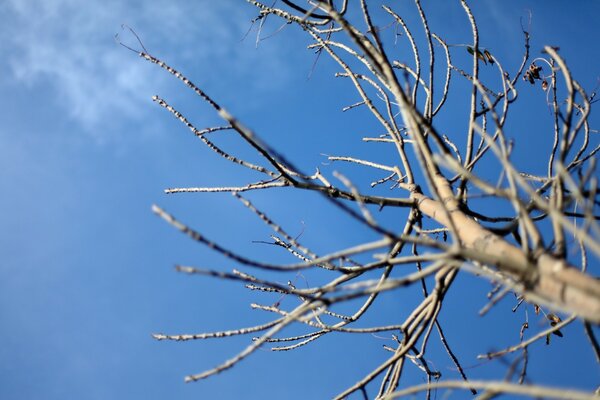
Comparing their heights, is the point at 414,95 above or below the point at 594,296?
above

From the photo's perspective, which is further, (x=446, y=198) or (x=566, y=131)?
(x=446, y=198)

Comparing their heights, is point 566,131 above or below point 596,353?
above

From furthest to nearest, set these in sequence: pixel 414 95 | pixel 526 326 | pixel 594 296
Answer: pixel 526 326
pixel 414 95
pixel 594 296

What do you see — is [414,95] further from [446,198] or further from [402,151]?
[446,198]

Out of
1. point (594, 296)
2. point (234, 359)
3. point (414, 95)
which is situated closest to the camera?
point (594, 296)

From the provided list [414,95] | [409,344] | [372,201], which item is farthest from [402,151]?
[409,344]

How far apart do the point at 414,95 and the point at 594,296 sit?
166cm

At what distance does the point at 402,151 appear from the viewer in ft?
8.02

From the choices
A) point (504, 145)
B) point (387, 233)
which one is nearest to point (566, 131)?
point (504, 145)

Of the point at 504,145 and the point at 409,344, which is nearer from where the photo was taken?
the point at 504,145

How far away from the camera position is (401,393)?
141 centimetres

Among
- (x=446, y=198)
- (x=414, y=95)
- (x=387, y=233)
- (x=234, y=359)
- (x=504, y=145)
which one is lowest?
(x=234, y=359)

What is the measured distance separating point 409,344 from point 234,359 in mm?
896

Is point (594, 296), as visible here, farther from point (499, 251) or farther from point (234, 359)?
point (234, 359)
